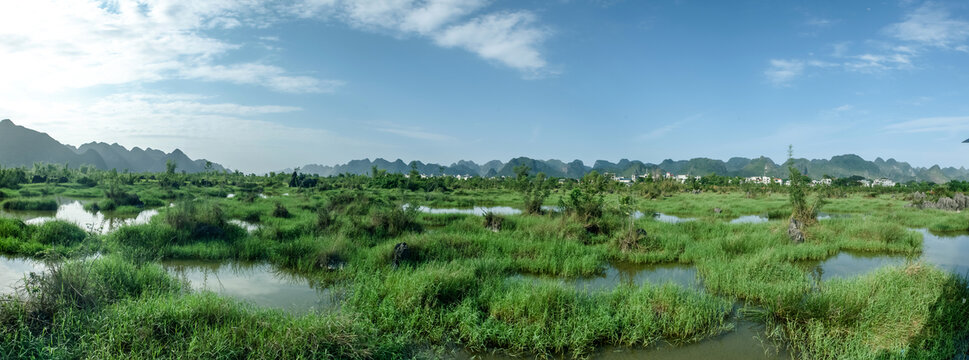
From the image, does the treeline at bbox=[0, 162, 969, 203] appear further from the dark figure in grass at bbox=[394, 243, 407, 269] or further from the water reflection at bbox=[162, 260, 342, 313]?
the water reflection at bbox=[162, 260, 342, 313]

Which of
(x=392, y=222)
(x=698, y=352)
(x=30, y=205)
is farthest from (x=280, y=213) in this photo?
(x=698, y=352)

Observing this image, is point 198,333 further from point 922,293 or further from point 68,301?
point 922,293

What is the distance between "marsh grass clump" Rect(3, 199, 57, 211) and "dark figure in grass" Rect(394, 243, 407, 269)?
72.9 feet

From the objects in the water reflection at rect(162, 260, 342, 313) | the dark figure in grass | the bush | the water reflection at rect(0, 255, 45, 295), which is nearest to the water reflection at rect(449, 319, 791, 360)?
the water reflection at rect(162, 260, 342, 313)

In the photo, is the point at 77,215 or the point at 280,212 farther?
the point at 77,215

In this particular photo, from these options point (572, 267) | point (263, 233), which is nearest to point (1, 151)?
point (263, 233)

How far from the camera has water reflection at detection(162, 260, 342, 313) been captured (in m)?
7.46

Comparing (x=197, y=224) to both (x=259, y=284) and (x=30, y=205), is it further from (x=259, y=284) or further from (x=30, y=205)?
(x=30, y=205)

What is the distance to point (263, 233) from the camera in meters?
12.8

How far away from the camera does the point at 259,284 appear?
28.7ft

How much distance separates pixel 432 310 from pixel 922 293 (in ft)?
27.3

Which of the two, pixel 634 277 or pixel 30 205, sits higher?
pixel 30 205

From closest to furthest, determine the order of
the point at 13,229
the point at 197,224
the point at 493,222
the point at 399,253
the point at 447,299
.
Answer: the point at 447,299 < the point at 399,253 < the point at 13,229 < the point at 197,224 < the point at 493,222

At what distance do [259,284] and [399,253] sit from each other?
2948mm
